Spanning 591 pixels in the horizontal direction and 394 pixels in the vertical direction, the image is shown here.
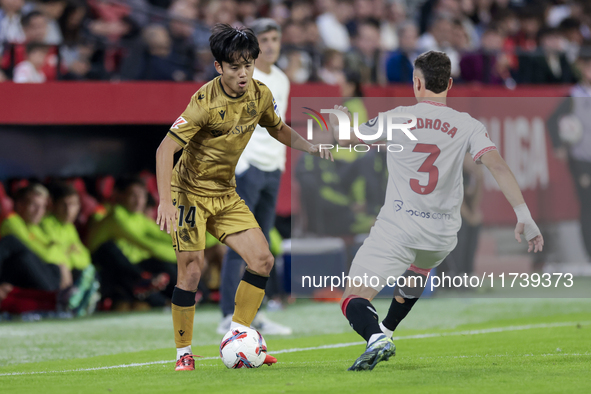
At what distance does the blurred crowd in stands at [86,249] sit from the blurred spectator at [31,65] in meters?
1.13

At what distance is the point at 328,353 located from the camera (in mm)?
6418

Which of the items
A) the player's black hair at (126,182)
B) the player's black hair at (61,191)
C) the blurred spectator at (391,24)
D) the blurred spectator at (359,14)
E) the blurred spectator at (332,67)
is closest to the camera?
the player's black hair at (61,191)

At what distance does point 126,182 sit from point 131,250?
81 centimetres

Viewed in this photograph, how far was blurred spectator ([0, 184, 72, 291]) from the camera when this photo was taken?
883cm

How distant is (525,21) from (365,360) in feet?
39.4

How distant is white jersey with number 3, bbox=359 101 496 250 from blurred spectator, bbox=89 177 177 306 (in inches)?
193

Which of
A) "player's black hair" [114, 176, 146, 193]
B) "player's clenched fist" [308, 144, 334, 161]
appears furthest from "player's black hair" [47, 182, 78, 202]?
A: "player's clenched fist" [308, 144, 334, 161]

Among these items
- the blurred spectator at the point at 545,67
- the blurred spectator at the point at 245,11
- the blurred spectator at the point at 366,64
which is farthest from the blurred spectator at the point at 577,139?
the blurred spectator at the point at 245,11

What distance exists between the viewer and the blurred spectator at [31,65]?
9.27m

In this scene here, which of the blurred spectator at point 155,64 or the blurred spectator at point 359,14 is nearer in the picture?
the blurred spectator at point 155,64

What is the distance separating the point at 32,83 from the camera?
905 cm

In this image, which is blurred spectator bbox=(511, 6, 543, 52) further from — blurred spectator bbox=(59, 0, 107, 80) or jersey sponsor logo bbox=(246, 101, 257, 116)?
jersey sponsor logo bbox=(246, 101, 257, 116)

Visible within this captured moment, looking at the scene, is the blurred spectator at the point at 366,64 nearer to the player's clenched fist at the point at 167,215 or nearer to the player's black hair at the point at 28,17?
the player's black hair at the point at 28,17

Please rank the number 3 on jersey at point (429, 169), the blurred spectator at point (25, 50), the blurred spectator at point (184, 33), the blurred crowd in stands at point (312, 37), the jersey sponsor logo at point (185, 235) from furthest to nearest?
the blurred spectator at point (184, 33) < the blurred crowd in stands at point (312, 37) < the blurred spectator at point (25, 50) < the jersey sponsor logo at point (185, 235) < the number 3 on jersey at point (429, 169)
